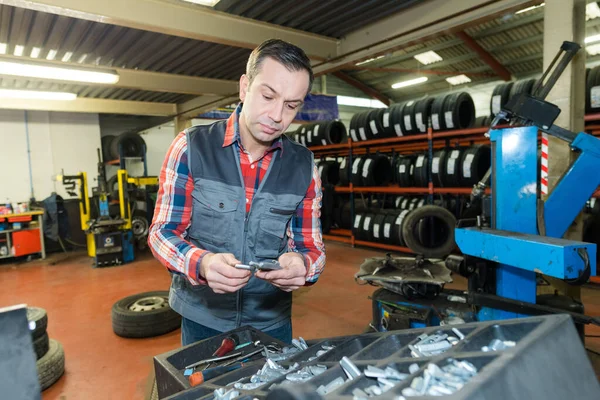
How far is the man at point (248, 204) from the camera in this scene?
3.90 feet

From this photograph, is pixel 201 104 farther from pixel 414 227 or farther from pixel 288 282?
pixel 288 282

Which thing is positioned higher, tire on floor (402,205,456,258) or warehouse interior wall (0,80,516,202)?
warehouse interior wall (0,80,516,202)

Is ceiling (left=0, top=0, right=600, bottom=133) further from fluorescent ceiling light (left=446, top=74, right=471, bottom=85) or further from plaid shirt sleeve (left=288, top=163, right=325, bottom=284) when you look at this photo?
plaid shirt sleeve (left=288, top=163, right=325, bottom=284)

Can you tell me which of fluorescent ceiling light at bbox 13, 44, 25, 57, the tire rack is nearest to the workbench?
fluorescent ceiling light at bbox 13, 44, 25, 57

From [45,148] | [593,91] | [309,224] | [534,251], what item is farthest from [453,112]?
[45,148]

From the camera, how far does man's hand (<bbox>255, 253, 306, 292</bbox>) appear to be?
3.78 ft

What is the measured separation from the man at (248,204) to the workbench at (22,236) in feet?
22.2

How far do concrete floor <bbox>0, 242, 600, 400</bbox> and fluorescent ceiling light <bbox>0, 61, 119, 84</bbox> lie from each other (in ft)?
9.13

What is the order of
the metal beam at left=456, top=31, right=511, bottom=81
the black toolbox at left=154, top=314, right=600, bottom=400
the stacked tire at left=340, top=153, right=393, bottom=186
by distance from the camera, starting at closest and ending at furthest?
the black toolbox at left=154, top=314, right=600, bottom=400 → the stacked tire at left=340, top=153, right=393, bottom=186 → the metal beam at left=456, top=31, right=511, bottom=81

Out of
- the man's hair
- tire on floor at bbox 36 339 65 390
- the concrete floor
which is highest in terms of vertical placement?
the man's hair

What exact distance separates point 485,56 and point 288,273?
1119 cm

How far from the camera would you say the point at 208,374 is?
0.96 m

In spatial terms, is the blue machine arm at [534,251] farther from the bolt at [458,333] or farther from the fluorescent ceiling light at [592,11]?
the fluorescent ceiling light at [592,11]

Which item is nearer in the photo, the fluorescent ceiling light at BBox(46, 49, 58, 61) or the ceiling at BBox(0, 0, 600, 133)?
the ceiling at BBox(0, 0, 600, 133)
